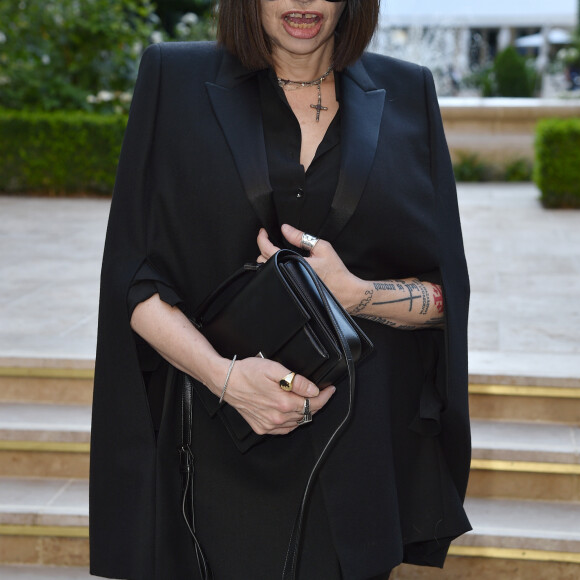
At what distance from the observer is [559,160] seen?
1015 centimetres

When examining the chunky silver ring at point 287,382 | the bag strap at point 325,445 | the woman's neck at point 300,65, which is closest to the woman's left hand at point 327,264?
the bag strap at point 325,445

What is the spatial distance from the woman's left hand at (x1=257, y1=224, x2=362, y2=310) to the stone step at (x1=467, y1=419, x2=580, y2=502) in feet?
8.55

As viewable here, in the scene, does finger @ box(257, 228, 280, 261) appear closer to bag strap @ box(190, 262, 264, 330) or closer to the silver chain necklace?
bag strap @ box(190, 262, 264, 330)

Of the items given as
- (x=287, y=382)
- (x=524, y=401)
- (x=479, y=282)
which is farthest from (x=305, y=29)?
(x=479, y=282)

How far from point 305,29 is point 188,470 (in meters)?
0.86

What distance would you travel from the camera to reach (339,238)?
5.98ft

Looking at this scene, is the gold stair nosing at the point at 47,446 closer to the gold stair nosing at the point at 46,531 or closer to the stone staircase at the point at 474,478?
the stone staircase at the point at 474,478

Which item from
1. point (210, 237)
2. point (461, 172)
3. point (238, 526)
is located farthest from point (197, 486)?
point (461, 172)

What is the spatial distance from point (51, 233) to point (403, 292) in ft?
24.2

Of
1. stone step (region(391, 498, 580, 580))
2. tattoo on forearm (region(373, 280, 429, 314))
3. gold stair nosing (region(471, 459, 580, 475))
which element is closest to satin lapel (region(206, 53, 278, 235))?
tattoo on forearm (region(373, 280, 429, 314))

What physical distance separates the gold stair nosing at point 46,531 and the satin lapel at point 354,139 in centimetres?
262

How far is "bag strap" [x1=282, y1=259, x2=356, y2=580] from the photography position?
157 cm

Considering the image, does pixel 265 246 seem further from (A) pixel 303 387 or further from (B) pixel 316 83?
(B) pixel 316 83

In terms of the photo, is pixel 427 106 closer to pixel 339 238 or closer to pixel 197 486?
pixel 339 238
